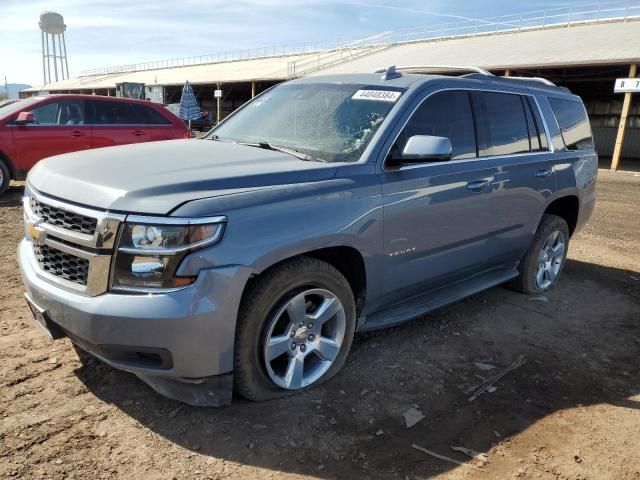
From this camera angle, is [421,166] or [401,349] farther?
[401,349]

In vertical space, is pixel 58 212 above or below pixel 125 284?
above

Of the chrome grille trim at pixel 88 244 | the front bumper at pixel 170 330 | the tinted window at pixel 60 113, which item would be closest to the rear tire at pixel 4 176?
the tinted window at pixel 60 113

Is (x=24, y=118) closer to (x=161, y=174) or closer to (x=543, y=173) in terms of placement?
(x=161, y=174)

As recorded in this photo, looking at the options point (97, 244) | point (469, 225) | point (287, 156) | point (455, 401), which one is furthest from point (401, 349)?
point (97, 244)

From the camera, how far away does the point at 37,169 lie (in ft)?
10.7

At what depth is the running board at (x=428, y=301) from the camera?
3.51 meters

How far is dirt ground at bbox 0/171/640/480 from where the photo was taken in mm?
2561

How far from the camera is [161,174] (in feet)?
9.05

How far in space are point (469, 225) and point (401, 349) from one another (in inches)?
41.2

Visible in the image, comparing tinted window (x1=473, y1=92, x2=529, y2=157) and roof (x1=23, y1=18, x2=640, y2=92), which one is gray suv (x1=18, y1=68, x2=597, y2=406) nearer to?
tinted window (x1=473, y1=92, x2=529, y2=157)

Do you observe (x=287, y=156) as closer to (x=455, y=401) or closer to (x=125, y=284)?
(x=125, y=284)

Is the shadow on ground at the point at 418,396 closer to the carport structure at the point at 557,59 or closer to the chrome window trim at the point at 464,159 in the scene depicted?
the chrome window trim at the point at 464,159

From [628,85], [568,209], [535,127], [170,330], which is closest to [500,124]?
[535,127]

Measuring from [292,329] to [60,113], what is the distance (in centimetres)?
780
